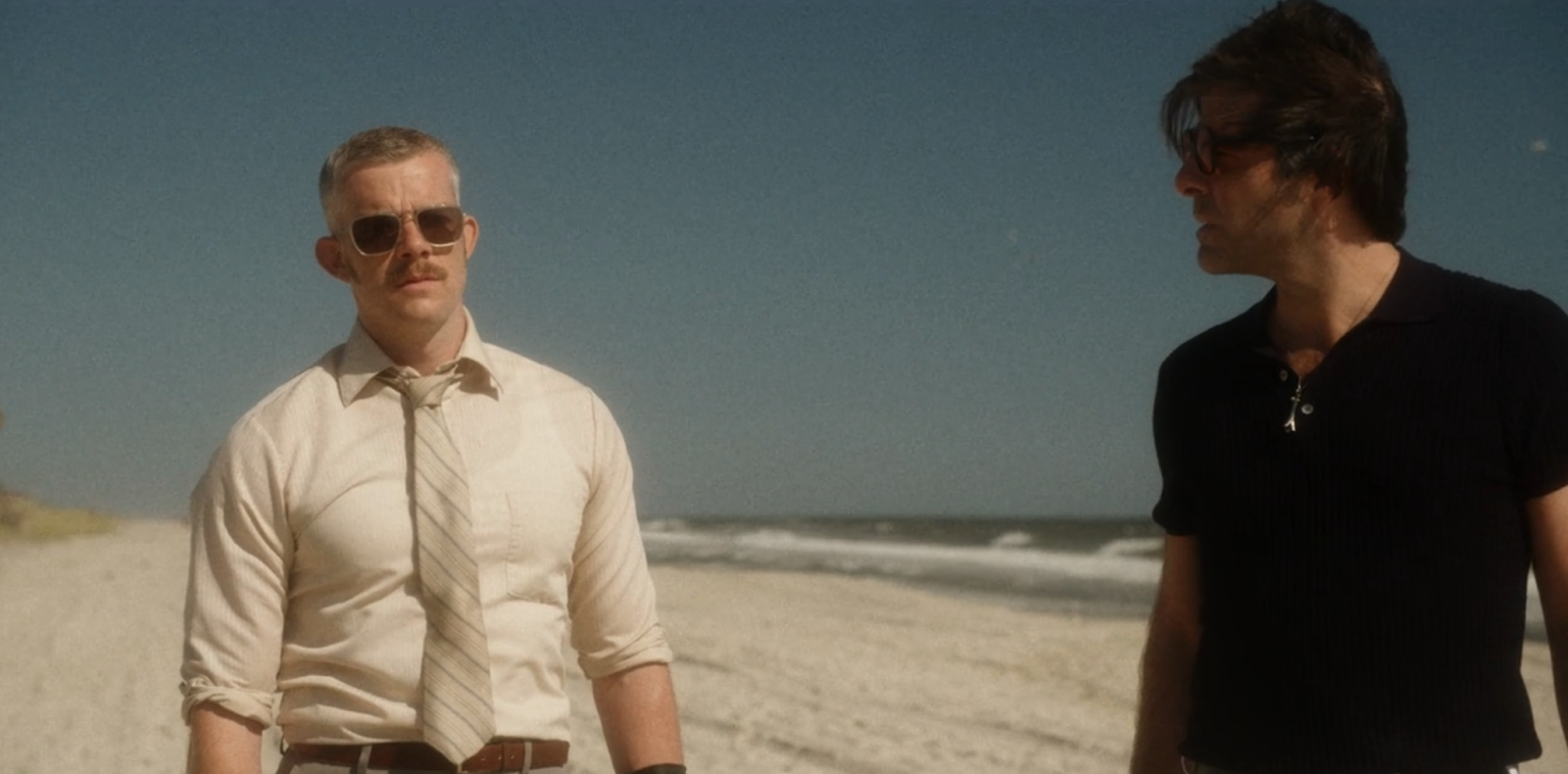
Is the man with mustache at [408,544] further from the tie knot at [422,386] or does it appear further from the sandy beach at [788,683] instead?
the sandy beach at [788,683]

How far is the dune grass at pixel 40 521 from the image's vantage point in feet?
80.8

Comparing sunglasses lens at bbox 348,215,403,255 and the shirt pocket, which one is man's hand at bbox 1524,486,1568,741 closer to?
the shirt pocket

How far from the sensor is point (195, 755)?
9.18ft

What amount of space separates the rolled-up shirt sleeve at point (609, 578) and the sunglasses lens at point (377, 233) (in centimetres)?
44

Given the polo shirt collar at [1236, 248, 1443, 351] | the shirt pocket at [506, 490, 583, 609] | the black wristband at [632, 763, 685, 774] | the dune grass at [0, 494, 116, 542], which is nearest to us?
the polo shirt collar at [1236, 248, 1443, 351]

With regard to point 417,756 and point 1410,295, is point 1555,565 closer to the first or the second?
point 1410,295

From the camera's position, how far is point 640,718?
3.06m

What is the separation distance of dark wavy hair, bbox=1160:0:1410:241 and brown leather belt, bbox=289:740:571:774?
1.47 m

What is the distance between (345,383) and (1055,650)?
41.6ft

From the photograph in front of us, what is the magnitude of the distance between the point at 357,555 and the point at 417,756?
0.32 m

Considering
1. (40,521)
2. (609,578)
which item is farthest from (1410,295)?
(40,521)

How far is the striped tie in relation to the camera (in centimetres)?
276

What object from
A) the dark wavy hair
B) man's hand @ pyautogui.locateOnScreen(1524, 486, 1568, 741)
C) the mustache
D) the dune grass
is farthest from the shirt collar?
the dune grass

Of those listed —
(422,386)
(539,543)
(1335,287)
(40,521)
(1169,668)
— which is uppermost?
(40,521)
